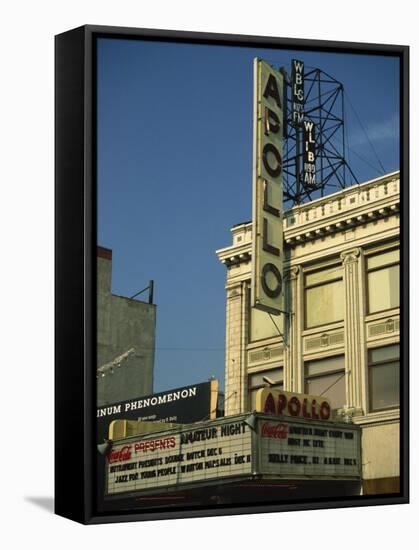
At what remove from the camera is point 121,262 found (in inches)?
818

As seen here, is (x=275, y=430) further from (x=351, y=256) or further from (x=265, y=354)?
(x=351, y=256)

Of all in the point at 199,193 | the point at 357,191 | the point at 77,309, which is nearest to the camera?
the point at 77,309

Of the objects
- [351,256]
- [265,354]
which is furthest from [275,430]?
[351,256]

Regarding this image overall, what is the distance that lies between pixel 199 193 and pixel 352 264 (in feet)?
10.2

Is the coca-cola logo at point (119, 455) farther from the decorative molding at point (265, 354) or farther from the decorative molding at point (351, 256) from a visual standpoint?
the decorative molding at point (351, 256)

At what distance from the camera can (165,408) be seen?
20984mm

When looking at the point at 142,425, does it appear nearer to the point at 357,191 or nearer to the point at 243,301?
the point at 243,301

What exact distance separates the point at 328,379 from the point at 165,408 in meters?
3.24

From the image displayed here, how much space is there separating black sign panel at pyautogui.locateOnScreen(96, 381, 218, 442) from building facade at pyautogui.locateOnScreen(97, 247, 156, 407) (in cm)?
13

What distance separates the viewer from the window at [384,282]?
2308 centimetres

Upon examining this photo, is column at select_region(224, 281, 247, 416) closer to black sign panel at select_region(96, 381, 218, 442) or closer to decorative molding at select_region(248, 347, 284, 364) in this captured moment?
decorative molding at select_region(248, 347, 284, 364)

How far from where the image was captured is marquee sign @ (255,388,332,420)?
2219cm

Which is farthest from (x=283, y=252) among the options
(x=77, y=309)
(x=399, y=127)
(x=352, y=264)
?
(x=77, y=309)

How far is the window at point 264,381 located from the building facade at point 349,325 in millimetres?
21
